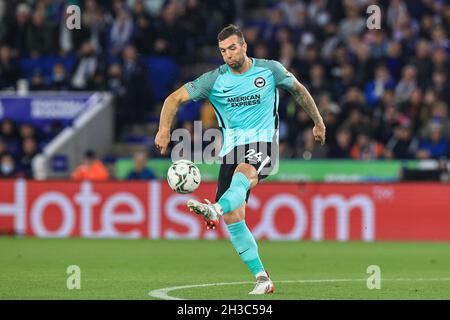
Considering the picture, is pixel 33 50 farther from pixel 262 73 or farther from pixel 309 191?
pixel 262 73

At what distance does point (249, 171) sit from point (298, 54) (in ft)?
44.8

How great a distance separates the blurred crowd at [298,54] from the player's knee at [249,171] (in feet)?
36.4

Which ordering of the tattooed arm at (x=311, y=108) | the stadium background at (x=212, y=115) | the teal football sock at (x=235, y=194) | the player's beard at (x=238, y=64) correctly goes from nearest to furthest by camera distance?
1. the teal football sock at (x=235, y=194)
2. the player's beard at (x=238, y=64)
3. the tattooed arm at (x=311, y=108)
4. the stadium background at (x=212, y=115)

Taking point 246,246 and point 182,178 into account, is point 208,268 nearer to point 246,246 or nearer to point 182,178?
point 246,246

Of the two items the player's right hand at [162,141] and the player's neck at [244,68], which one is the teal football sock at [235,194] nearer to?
the player's right hand at [162,141]

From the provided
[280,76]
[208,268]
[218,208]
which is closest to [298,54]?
[208,268]

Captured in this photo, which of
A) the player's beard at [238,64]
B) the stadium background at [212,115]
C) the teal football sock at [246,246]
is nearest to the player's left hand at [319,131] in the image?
the player's beard at [238,64]

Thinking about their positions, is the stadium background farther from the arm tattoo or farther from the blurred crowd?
the arm tattoo

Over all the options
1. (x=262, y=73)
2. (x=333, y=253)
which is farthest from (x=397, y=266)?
(x=262, y=73)

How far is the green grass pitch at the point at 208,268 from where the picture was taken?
11.2 metres

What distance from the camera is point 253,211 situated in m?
20.9

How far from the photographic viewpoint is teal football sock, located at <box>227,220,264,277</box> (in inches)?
444

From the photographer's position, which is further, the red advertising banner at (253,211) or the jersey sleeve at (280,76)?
the red advertising banner at (253,211)

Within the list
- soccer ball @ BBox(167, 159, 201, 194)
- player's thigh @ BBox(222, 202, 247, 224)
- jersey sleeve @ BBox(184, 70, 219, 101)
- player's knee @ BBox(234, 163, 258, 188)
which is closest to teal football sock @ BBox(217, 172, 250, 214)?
player's knee @ BBox(234, 163, 258, 188)
